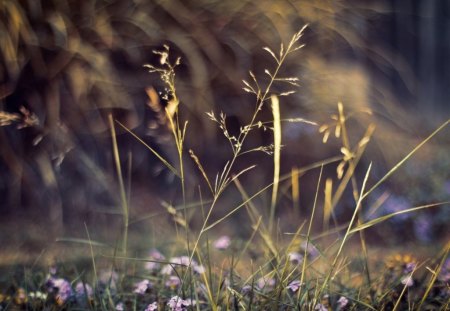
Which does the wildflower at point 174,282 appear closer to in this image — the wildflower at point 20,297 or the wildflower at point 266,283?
the wildflower at point 266,283

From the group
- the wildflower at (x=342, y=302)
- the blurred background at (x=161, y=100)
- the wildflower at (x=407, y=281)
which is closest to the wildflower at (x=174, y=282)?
the wildflower at (x=342, y=302)

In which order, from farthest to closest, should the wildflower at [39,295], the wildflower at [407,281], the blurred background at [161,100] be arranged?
the blurred background at [161,100] < the wildflower at [39,295] < the wildflower at [407,281]

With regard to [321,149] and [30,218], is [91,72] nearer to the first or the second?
[30,218]

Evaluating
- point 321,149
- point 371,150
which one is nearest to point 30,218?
point 321,149

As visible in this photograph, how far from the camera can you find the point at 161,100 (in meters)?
3.55

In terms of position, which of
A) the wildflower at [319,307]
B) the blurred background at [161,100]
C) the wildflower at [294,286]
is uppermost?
the wildflower at [294,286]

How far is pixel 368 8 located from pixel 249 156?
1.03 meters

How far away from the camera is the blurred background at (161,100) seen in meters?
3.27

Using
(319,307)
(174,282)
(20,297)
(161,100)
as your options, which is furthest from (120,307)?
(161,100)

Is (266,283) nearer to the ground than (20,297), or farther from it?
farther from it

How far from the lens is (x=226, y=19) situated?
3.37m

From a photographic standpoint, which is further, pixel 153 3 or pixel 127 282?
pixel 153 3

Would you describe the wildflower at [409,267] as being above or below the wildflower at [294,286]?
below

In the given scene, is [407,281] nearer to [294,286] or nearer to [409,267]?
[294,286]
